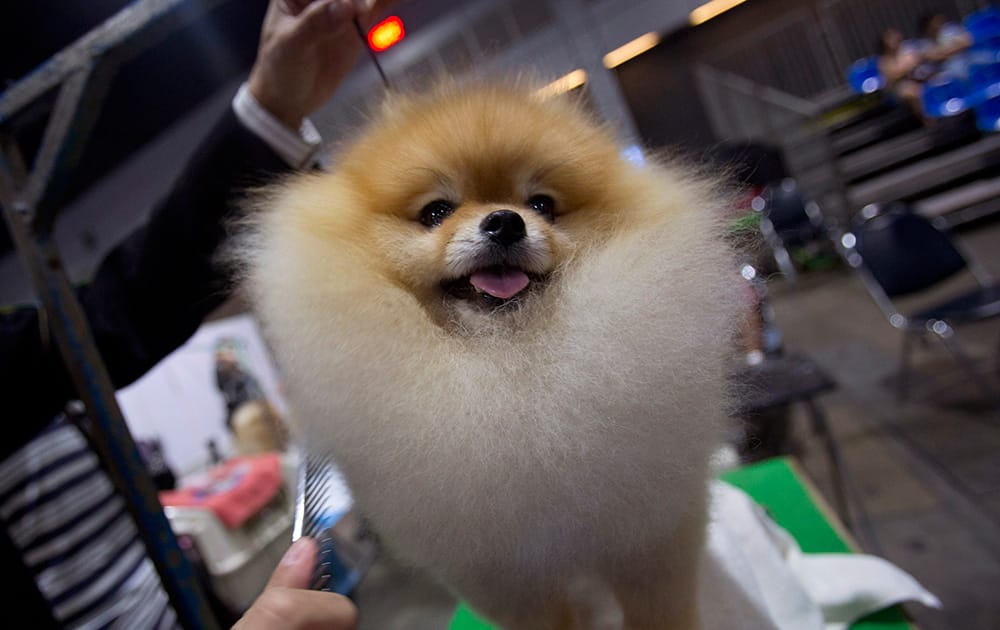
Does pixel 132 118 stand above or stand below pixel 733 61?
above

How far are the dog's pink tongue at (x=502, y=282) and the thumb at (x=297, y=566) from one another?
0.68 ft

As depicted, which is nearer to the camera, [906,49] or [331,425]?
[331,425]

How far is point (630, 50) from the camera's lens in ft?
1.49

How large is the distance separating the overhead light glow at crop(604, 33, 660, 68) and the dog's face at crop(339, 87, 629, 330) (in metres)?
0.08

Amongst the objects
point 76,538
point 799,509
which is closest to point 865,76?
point 799,509

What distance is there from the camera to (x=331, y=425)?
1.22 ft

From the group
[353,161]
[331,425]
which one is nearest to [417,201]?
[353,161]

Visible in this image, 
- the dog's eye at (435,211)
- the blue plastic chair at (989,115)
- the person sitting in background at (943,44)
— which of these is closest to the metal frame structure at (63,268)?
the dog's eye at (435,211)

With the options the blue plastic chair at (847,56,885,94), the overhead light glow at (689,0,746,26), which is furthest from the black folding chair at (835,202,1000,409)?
the overhead light glow at (689,0,746,26)

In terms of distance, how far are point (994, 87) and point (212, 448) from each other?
169 centimetres

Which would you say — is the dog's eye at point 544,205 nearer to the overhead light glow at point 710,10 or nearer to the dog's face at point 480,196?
the dog's face at point 480,196

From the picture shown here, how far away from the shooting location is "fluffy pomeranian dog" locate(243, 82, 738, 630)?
1.12ft

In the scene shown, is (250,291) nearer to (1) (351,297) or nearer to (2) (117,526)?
(1) (351,297)

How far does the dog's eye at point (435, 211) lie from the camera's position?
0.41 m
